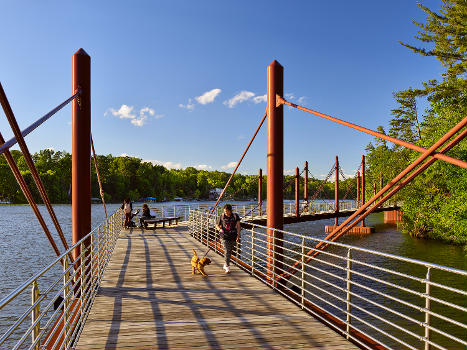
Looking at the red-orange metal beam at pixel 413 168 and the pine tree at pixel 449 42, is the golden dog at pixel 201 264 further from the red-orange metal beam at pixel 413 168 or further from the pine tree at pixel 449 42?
the pine tree at pixel 449 42

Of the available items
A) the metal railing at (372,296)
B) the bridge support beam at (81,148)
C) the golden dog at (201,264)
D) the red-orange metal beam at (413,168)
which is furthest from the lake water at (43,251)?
the red-orange metal beam at (413,168)

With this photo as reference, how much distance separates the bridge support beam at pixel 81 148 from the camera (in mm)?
7730

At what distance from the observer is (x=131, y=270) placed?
8641mm

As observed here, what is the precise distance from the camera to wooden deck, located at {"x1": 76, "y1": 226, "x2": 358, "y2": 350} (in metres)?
4.43

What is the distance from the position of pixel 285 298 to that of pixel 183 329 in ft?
7.09

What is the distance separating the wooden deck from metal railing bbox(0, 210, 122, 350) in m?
0.28

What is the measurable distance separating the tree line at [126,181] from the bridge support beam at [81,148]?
8282cm

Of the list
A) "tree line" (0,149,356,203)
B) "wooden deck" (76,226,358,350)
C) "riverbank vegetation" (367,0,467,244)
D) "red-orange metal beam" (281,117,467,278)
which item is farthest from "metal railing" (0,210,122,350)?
"tree line" (0,149,356,203)

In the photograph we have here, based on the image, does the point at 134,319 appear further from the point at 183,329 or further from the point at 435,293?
the point at 435,293

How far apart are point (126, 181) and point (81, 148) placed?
13050 cm

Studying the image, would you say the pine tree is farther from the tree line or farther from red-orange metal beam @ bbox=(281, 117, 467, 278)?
the tree line

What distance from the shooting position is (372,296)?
15938mm

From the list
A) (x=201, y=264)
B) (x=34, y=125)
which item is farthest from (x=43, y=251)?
(x=34, y=125)

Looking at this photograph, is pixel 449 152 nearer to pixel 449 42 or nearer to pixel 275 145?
pixel 449 42
